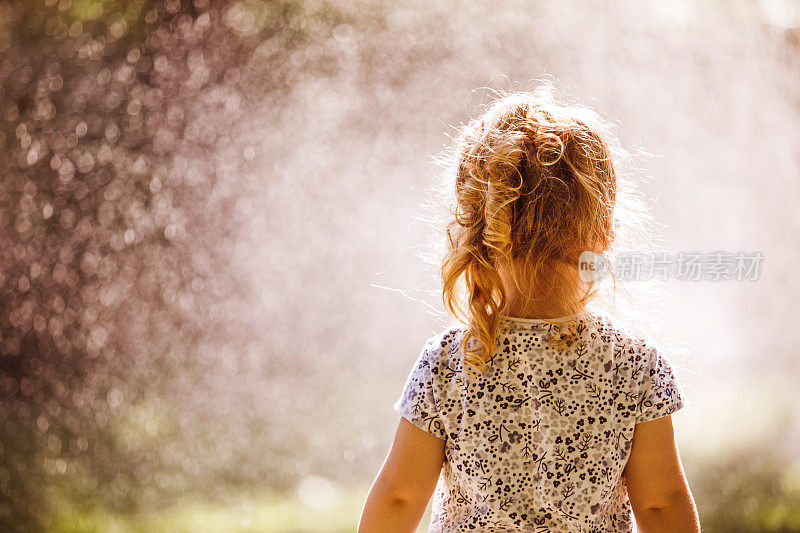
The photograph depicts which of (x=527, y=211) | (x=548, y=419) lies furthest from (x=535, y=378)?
(x=527, y=211)

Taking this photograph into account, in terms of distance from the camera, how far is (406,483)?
2.48ft

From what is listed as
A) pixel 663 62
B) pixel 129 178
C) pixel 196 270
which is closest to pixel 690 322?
pixel 663 62

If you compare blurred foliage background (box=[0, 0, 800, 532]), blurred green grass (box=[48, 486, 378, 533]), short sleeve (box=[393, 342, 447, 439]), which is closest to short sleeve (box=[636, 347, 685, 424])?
short sleeve (box=[393, 342, 447, 439])

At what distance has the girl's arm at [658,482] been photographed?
745 millimetres

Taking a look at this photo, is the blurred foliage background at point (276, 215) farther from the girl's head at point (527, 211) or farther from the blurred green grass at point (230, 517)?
the girl's head at point (527, 211)

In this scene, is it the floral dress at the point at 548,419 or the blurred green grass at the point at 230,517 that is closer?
the floral dress at the point at 548,419

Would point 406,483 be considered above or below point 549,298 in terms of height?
below

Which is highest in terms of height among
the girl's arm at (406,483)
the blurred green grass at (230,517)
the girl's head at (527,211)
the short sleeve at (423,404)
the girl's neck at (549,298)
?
the girl's head at (527,211)

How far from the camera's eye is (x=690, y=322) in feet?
4.68

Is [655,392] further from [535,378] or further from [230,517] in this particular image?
[230,517]

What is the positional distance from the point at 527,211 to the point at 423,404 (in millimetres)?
207

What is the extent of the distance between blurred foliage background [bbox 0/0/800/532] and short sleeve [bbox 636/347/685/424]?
23.0 inches

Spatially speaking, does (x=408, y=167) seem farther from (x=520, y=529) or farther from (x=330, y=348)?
(x=520, y=529)

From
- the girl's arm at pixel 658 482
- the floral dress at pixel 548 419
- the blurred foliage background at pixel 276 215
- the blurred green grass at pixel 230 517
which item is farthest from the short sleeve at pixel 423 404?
the blurred green grass at pixel 230 517
